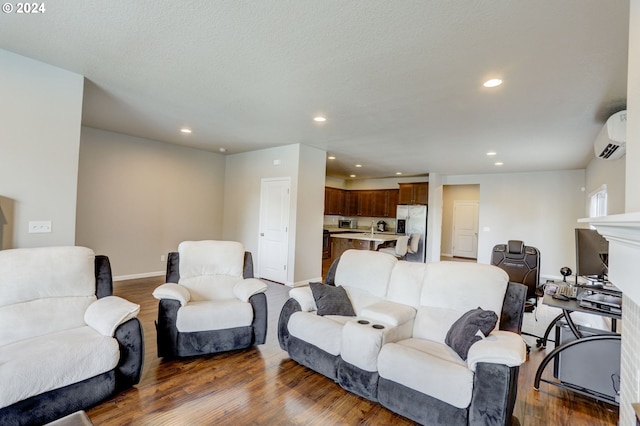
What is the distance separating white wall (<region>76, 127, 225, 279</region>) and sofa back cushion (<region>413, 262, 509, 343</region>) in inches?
208

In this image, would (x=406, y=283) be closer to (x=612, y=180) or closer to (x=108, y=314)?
(x=108, y=314)

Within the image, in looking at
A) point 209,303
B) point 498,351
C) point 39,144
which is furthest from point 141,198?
point 498,351

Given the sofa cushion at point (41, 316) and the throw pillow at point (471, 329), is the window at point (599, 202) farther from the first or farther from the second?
the sofa cushion at point (41, 316)

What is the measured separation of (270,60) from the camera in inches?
101

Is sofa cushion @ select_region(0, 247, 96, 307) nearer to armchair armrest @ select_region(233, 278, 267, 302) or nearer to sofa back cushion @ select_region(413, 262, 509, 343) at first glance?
armchair armrest @ select_region(233, 278, 267, 302)

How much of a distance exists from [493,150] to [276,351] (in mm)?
5014

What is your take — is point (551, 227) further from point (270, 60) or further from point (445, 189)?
point (270, 60)

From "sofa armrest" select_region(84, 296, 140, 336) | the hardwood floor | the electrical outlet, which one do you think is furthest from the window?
the electrical outlet

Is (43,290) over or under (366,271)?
under

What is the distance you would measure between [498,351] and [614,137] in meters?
3.04

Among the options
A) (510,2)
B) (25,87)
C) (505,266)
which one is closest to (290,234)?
(505,266)

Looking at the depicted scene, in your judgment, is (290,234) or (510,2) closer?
(510,2)

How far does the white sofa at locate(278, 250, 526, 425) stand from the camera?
1799 millimetres

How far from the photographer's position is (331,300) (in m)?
2.82
